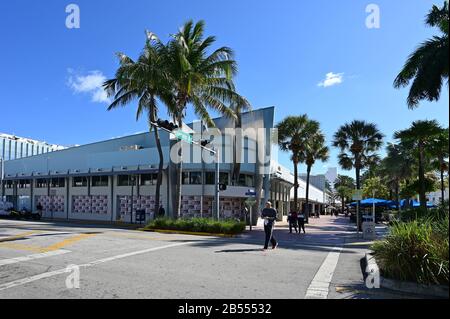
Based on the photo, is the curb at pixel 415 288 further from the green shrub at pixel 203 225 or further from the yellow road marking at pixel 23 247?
the green shrub at pixel 203 225

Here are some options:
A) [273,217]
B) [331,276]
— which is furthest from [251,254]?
[331,276]

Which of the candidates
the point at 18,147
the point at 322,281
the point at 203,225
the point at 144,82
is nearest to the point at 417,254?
the point at 322,281

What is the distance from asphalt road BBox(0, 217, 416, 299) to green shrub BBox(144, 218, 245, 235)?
647cm

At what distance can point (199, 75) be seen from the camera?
71.5 feet

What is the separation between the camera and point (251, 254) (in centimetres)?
1231

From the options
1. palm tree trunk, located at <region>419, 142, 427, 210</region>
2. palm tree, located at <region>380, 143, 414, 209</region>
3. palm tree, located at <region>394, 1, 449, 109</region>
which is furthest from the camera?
palm tree, located at <region>380, 143, 414, 209</region>

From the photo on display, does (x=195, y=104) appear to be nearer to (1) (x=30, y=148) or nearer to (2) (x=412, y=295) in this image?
(2) (x=412, y=295)

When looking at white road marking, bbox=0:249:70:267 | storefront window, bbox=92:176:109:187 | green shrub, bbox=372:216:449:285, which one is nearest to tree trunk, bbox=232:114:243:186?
storefront window, bbox=92:176:109:187

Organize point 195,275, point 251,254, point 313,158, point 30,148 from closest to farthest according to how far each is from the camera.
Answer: point 195,275 → point 251,254 → point 313,158 → point 30,148

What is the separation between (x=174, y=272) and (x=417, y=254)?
524cm

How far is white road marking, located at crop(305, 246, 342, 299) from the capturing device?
7.16 m

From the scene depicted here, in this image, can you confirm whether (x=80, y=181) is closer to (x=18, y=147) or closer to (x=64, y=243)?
(x=64, y=243)

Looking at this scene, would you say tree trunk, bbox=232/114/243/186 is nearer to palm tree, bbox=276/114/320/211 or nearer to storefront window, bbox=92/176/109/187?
palm tree, bbox=276/114/320/211
